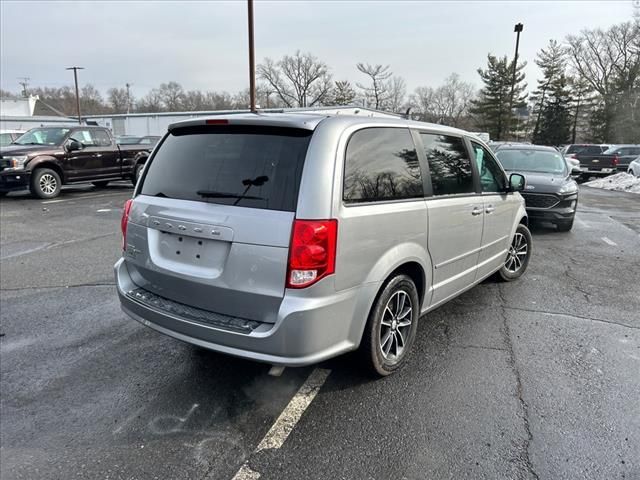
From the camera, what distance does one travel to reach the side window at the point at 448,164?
3.58 meters

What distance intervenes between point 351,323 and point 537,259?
16.3ft

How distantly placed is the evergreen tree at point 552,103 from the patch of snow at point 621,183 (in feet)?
107

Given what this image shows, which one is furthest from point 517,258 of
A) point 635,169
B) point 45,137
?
point 635,169

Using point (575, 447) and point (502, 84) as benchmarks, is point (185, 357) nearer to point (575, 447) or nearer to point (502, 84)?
point (575, 447)

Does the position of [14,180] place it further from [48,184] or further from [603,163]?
[603,163]

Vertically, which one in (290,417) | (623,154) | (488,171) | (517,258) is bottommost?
(290,417)

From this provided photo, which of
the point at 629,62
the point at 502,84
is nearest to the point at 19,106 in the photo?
the point at 502,84

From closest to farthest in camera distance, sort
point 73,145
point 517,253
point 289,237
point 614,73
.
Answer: point 289,237, point 517,253, point 73,145, point 614,73

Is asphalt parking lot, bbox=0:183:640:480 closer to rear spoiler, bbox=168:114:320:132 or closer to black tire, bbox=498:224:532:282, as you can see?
black tire, bbox=498:224:532:282

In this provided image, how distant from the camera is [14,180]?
11602 mm

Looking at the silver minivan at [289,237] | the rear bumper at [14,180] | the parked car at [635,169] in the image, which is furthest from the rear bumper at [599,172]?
the rear bumper at [14,180]

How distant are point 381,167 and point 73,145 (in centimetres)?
1214

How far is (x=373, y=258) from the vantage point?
2840 mm

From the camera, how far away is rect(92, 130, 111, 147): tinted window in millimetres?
13430
